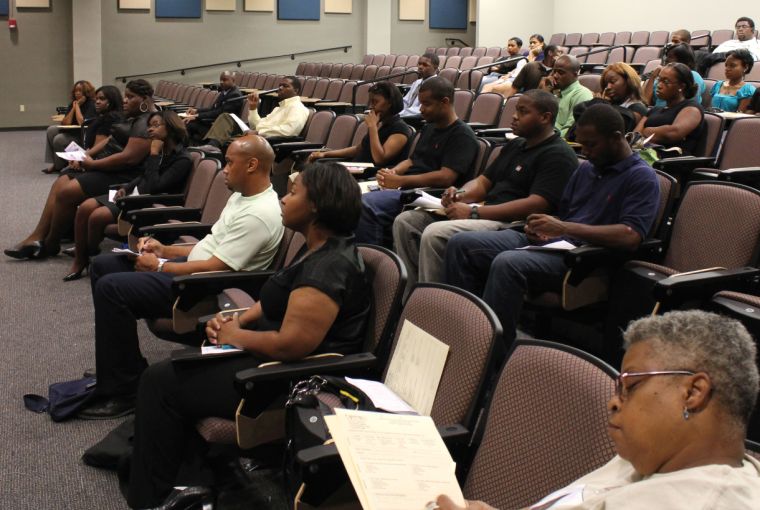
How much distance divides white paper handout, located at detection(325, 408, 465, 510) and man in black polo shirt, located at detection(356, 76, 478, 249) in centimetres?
253

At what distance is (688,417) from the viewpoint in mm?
1065

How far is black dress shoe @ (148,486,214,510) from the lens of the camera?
7.33 ft

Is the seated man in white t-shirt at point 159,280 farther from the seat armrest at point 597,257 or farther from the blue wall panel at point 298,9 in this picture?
the blue wall panel at point 298,9

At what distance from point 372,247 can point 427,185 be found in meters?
1.82

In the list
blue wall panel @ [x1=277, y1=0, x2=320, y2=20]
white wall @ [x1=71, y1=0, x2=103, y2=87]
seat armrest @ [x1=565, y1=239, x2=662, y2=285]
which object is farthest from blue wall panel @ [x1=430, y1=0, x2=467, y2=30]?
seat armrest @ [x1=565, y1=239, x2=662, y2=285]

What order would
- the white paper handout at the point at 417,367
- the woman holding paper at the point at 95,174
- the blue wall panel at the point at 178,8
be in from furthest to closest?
1. the blue wall panel at the point at 178,8
2. the woman holding paper at the point at 95,174
3. the white paper handout at the point at 417,367

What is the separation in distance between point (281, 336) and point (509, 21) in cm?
1390

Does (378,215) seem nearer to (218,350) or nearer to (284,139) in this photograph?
(218,350)

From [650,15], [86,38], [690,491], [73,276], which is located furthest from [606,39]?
[690,491]

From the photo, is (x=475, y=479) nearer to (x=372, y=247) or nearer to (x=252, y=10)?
(x=372, y=247)

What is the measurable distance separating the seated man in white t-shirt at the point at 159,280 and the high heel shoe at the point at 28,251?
2.53 m

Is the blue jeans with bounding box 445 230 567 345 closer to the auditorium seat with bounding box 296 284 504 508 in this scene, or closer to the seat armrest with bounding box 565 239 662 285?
the seat armrest with bounding box 565 239 662 285

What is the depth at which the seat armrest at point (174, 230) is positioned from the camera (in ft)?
12.2

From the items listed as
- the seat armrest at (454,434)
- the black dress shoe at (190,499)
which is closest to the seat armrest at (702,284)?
the seat armrest at (454,434)
